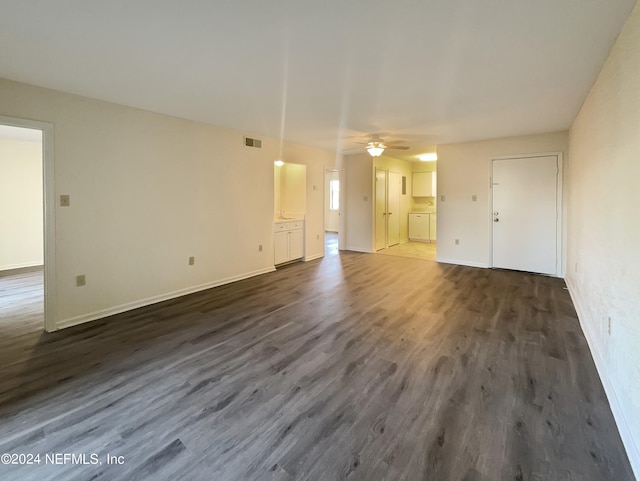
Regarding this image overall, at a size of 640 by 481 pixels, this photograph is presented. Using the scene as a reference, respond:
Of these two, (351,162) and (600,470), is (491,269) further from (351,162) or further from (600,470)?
(600,470)

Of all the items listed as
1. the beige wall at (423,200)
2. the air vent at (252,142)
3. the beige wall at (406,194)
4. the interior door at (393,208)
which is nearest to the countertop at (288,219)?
the air vent at (252,142)

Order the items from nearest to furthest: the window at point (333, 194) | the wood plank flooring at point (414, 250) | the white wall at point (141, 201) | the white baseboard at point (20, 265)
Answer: the white wall at point (141, 201)
the white baseboard at point (20, 265)
the wood plank flooring at point (414, 250)
the window at point (333, 194)

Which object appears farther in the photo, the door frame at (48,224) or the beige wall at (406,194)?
the beige wall at (406,194)

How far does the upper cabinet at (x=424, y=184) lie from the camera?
9.45 meters

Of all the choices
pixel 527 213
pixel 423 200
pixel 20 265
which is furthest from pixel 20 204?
pixel 423 200

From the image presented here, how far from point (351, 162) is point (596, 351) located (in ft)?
20.5

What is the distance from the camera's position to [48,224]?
329 centimetres

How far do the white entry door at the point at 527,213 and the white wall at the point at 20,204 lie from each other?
8.89 m

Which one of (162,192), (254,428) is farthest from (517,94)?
(162,192)

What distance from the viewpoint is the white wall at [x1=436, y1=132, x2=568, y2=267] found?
5.96m

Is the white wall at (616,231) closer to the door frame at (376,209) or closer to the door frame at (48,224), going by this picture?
the door frame at (376,209)

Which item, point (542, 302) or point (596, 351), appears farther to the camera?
point (542, 302)

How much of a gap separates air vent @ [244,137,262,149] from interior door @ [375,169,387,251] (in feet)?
11.0

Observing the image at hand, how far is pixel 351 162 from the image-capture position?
8.00m
